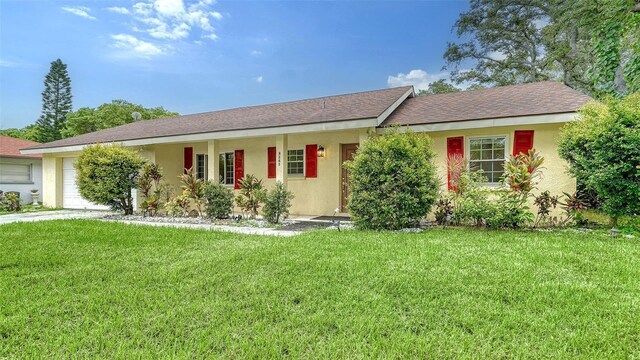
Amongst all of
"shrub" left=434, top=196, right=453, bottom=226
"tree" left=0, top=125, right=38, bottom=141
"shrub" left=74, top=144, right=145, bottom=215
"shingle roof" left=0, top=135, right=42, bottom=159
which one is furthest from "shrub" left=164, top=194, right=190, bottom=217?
"tree" left=0, top=125, right=38, bottom=141

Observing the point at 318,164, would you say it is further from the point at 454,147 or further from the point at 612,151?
the point at 612,151

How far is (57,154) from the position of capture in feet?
Answer: 49.0

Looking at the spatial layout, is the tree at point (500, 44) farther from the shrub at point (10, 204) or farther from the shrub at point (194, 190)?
the shrub at point (10, 204)

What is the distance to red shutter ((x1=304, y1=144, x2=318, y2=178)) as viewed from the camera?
11.4 metres

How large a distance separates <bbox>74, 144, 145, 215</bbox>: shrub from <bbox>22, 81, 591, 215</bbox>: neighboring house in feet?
4.66

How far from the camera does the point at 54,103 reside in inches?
1272

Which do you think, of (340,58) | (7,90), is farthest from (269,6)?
(7,90)

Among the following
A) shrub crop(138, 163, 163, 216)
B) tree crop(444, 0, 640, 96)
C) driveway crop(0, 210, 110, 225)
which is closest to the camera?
driveway crop(0, 210, 110, 225)

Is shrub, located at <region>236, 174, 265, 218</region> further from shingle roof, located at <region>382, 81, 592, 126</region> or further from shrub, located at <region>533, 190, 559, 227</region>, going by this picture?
shrub, located at <region>533, 190, 559, 227</region>

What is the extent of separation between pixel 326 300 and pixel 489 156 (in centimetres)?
747

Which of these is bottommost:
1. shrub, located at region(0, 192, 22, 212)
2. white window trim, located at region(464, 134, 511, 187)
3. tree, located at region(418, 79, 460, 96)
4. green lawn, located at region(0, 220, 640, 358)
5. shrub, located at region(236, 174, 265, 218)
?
green lawn, located at region(0, 220, 640, 358)

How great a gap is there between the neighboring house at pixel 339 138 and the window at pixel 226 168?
0.04 metres

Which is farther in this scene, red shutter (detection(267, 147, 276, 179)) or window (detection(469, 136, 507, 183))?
red shutter (detection(267, 147, 276, 179))

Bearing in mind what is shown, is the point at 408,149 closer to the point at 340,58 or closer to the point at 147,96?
the point at 340,58
